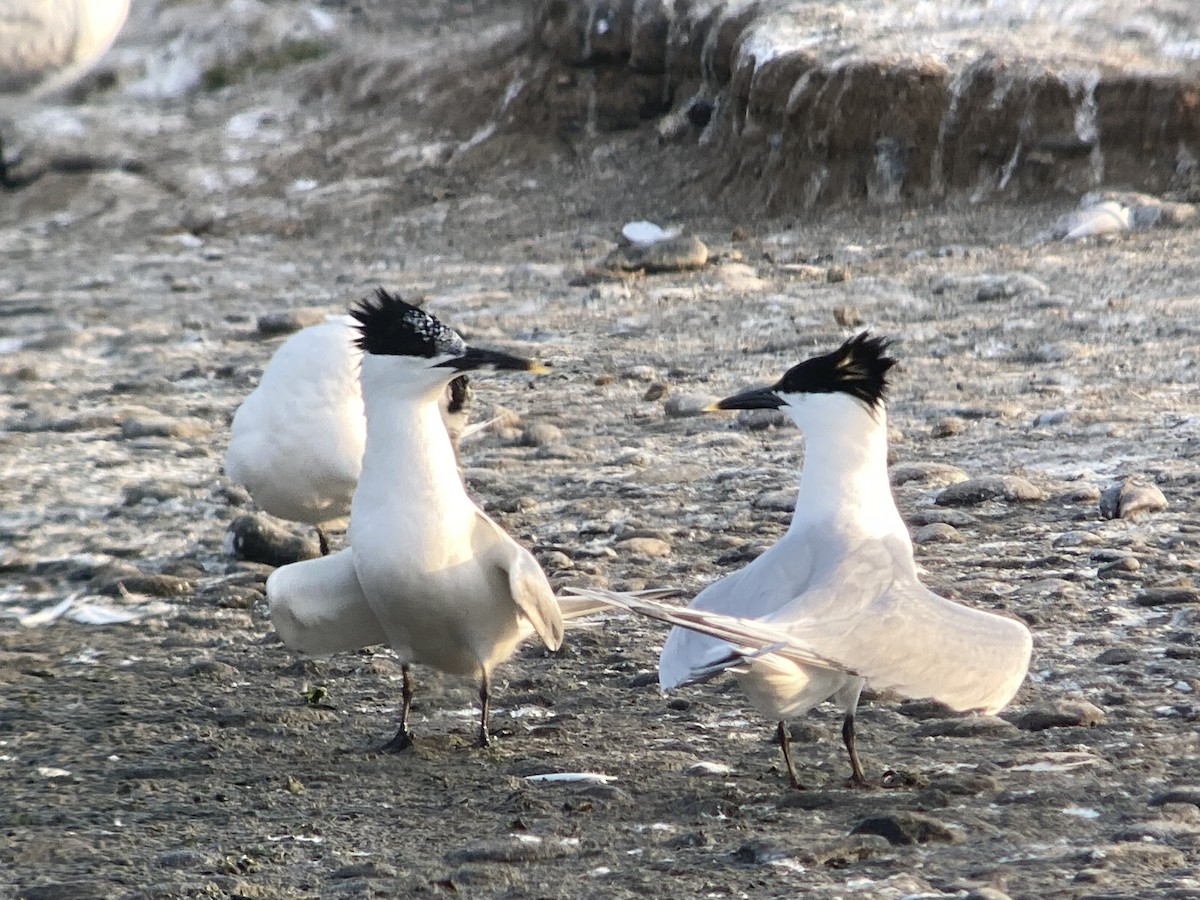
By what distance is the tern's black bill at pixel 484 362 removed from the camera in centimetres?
398

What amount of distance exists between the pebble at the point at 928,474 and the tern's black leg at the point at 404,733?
215 centimetres

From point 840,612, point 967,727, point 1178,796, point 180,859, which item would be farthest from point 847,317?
point 180,859

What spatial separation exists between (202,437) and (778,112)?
14.7 feet

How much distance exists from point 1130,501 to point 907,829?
2.26 metres

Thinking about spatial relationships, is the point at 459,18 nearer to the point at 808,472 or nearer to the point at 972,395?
the point at 972,395

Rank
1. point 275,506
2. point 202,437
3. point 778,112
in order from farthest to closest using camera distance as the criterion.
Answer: point 778,112
point 202,437
point 275,506

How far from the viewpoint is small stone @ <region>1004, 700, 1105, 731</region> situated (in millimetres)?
3719

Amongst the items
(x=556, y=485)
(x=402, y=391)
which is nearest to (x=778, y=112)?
(x=556, y=485)

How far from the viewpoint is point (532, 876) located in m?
3.11

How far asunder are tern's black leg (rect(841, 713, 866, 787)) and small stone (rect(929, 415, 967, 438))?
275 cm

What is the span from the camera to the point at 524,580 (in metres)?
3.84

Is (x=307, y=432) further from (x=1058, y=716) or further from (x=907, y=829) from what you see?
(x=907, y=829)

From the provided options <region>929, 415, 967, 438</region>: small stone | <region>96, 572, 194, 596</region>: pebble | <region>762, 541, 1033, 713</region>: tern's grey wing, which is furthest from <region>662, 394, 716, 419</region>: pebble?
<region>762, 541, 1033, 713</region>: tern's grey wing

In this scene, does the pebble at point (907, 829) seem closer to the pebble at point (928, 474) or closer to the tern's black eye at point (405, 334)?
the tern's black eye at point (405, 334)
